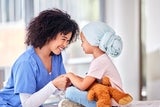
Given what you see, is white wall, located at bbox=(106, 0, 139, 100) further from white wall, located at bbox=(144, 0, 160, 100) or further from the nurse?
the nurse

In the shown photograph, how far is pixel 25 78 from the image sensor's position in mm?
1440

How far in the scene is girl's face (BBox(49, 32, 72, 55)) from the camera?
151 cm

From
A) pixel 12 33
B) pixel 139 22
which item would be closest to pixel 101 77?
pixel 12 33

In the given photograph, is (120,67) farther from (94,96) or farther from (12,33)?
(94,96)

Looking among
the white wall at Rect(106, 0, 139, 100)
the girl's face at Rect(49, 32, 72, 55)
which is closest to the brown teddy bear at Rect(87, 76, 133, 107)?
the girl's face at Rect(49, 32, 72, 55)

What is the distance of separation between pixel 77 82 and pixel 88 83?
0.19ft

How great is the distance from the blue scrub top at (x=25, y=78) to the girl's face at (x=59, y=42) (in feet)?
0.31

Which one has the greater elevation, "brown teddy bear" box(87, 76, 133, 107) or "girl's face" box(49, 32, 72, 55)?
"girl's face" box(49, 32, 72, 55)

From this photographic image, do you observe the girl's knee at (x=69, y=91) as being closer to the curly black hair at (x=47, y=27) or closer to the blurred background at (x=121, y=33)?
the curly black hair at (x=47, y=27)

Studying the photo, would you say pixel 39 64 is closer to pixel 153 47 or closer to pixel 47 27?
pixel 47 27

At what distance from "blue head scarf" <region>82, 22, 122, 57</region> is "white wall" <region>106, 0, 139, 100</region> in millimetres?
1007

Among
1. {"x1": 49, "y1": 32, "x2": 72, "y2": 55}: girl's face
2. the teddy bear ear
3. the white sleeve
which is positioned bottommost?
the white sleeve

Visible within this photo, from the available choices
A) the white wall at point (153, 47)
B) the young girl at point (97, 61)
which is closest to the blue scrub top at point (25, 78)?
the young girl at point (97, 61)

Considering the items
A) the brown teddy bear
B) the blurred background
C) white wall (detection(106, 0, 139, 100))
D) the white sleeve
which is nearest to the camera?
the brown teddy bear
